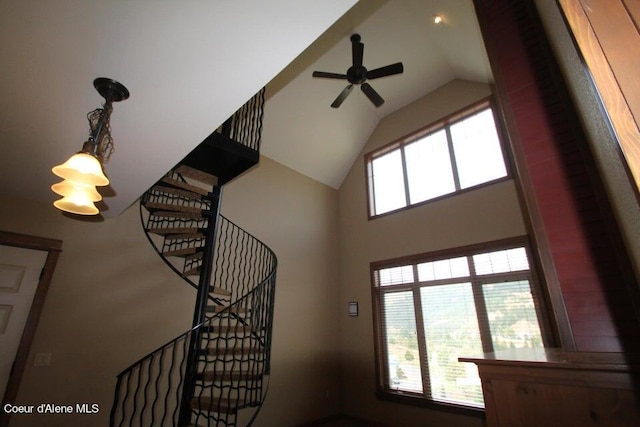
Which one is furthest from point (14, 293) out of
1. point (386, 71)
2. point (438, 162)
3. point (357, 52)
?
point (438, 162)

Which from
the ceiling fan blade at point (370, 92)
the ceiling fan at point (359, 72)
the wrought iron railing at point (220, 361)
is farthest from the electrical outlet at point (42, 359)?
the ceiling fan blade at point (370, 92)

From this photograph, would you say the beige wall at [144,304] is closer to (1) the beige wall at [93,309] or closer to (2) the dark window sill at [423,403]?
(1) the beige wall at [93,309]

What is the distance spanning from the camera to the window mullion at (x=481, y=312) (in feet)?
13.6

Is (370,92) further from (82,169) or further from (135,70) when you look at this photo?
(82,169)

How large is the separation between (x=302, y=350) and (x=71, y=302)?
359 cm

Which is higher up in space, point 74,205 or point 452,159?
point 452,159

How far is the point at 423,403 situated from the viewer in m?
4.50

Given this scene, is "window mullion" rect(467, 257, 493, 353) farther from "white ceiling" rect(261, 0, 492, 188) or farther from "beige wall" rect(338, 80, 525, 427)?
"white ceiling" rect(261, 0, 492, 188)

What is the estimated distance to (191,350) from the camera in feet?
11.1

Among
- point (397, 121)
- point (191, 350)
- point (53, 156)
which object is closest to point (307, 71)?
point (397, 121)

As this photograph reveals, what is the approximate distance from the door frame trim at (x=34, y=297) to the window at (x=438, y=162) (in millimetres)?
5244

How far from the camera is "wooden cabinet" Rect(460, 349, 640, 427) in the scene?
102cm

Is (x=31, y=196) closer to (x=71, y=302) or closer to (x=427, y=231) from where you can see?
(x=71, y=302)

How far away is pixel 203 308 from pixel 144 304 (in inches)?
37.2
